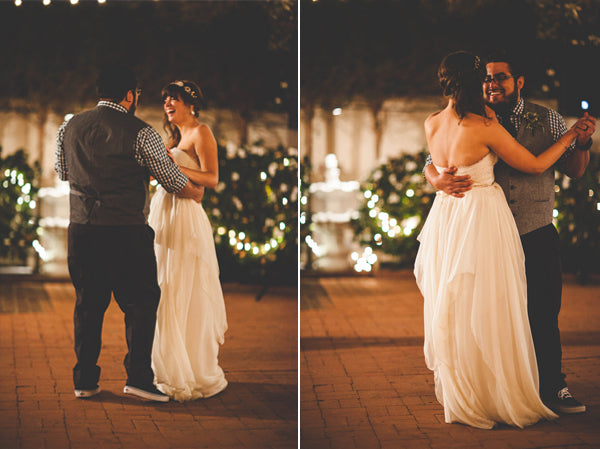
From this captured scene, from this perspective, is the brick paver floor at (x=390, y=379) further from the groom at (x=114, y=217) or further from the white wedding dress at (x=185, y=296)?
the groom at (x=114, y=217)

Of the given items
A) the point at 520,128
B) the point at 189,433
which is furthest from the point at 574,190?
the point at 189,433

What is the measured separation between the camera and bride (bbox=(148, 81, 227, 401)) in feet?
14.7

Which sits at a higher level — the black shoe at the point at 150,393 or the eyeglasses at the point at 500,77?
the eyeglasses at the point at 500,77

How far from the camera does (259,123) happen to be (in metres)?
9.66

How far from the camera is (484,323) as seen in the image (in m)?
3.82

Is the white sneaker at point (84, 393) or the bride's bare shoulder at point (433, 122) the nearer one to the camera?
the bride's bare shoulder at point (433, 122)

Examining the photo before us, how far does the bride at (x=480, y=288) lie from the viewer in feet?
12.6

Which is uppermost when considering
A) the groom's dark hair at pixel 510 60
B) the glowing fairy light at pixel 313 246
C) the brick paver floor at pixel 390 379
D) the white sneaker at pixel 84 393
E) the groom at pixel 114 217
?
the groom's dark hair at pixel 510 60

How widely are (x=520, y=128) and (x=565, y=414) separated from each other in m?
1.57

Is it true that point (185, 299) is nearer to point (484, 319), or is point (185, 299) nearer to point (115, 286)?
point (115, 286)

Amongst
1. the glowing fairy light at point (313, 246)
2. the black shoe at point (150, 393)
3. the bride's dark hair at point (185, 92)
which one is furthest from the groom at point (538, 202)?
the glowing fairy light at point (313, 246)

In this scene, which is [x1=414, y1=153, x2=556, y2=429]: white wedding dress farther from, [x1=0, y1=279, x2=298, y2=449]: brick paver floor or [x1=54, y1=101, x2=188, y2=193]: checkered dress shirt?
[x1=54, y1=101, x2=188, y2=193]: checkered dress shirt

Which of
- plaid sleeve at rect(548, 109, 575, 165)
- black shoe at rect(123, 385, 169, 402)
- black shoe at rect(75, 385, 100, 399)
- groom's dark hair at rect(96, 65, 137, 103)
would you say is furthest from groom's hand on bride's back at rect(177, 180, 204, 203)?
plaid sleeve at rect(548, 109, 575, 165)

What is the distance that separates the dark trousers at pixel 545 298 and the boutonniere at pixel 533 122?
54 cm
